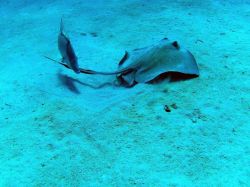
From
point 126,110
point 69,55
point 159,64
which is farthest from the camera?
point 159,64

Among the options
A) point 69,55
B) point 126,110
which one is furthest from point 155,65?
point 69,55

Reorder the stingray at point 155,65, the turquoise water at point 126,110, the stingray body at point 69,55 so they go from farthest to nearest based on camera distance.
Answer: the stingray at point 155,65 < the stingray body at point 69,55 < the turquoise water at point 126,110

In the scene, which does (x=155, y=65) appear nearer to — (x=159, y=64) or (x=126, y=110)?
(x=159, y=64)

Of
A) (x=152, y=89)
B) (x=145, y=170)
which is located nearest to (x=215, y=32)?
(x=152, y=89)

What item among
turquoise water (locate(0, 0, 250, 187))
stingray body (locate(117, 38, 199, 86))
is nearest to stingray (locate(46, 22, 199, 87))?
stingray body (locate(117, 38, 199, 86))

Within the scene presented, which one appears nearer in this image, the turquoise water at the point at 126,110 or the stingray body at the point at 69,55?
the turquoise water at the point at 126,110

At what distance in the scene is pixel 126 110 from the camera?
3215 mm

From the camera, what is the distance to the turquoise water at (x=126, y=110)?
Result: 2.46 meters

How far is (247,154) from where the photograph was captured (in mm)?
2529

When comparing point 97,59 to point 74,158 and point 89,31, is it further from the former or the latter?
point 74,158

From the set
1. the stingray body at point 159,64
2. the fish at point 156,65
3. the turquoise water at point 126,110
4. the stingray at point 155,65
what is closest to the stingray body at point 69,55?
the stingray at point 155,65

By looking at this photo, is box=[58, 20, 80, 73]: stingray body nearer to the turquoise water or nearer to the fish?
the fish

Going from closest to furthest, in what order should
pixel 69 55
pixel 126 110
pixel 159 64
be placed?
pixel 126 110 < pixel 69 55 < pixel 159 64

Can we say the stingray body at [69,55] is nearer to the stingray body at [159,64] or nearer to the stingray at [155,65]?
the stingray at [155,65]
